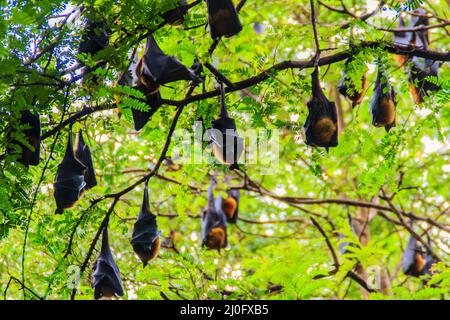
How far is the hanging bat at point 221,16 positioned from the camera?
125 inches

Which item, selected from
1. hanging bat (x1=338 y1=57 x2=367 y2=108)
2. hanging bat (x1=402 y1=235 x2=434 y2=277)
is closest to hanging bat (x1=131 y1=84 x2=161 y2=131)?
hanging bat (x1=338 y1=57 x2=367 y2=108)

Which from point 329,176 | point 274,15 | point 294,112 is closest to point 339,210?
point 329,176

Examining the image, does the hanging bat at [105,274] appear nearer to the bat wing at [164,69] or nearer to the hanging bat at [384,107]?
the bat wing at [164,69]

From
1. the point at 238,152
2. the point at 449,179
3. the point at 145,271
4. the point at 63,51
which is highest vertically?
the point at 449,179

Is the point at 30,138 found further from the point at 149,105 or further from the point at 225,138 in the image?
the point at 225,138

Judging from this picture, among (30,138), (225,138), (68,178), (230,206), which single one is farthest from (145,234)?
(230,206)

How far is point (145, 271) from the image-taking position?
4762 millimetres

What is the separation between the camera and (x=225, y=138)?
3297mm

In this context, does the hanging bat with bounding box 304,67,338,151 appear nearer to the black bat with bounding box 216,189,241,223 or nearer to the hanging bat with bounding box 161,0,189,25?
the hanging bat with bounding box 161,0,189,25

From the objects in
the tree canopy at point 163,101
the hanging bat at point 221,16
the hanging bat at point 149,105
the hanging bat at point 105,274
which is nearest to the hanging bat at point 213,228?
the tree canopy at point 163,101

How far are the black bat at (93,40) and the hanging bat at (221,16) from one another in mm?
554

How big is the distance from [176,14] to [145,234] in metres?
1.59
